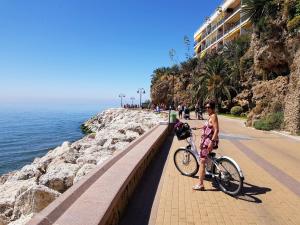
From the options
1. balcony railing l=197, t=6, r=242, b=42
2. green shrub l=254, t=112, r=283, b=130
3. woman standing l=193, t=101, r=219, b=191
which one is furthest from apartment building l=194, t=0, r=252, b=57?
woman standing l=193, t=101, r=219, b=191

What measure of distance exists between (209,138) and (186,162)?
158 cm

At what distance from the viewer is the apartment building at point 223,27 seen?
54.3 m

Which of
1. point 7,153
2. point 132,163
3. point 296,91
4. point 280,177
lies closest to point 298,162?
point 280,177

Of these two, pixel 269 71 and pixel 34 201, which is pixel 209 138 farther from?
pixel 269 71

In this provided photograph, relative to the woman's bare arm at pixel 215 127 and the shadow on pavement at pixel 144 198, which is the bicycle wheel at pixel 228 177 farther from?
the shadow on pavement at pixel 144 198

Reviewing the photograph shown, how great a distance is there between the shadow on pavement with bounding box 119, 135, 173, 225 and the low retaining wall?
5.4 inches

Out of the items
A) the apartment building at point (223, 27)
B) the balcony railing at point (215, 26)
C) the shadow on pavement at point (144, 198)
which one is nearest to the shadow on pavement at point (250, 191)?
the shadow on pavement at point (144, 198)

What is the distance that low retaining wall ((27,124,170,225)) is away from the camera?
12.3 feet

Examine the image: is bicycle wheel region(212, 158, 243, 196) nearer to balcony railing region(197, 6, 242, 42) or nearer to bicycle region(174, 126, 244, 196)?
bicycle region(174, 126, 244, 196)

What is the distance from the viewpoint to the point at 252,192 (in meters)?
6.88

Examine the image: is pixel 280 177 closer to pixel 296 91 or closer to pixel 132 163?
pixel 132 163

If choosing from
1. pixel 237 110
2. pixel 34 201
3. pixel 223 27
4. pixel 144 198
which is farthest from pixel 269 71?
pixel 223 27

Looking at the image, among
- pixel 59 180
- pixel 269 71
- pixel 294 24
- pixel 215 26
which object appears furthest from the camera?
pixel 215 26

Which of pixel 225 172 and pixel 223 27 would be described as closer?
pixel 225 172
